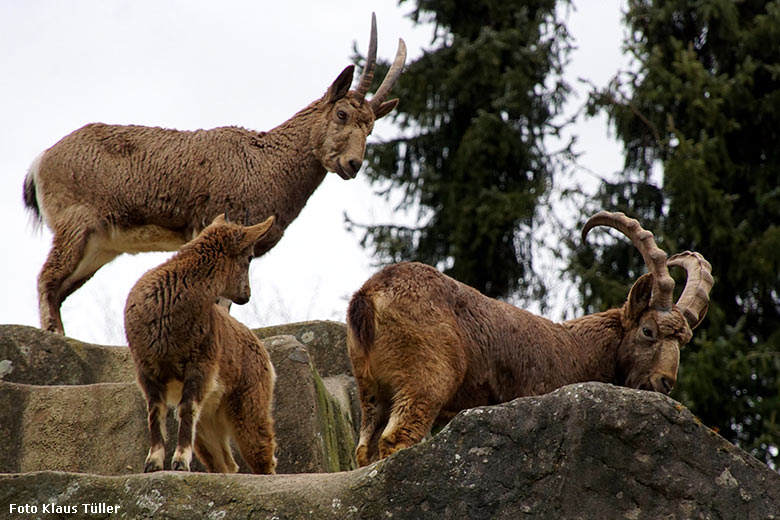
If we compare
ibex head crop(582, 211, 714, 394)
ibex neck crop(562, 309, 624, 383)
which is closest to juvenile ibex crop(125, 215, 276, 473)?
ibex neck crop(562, 309, 624, 383)

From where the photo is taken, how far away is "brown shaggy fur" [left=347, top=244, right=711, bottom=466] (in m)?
7.16

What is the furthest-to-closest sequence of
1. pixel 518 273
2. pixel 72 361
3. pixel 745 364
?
pixel 518 273 < pixel 745 364 < pixel 72 361

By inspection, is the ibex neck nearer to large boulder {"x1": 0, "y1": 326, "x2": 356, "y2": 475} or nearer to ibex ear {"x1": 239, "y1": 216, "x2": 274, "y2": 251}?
large boulder {"x1": 0, "y1": 326, "x2": 356, "y2": 475}

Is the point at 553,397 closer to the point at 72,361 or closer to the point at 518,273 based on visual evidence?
the point at 72,361

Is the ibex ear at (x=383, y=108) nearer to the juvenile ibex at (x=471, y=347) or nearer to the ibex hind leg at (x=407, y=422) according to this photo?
the juvenile ibex at (x=471, y=347)

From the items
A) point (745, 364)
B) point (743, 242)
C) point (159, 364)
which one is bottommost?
point (159, 364)

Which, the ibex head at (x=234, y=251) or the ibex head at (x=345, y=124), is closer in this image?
the ibex head at (x=234, y=251)

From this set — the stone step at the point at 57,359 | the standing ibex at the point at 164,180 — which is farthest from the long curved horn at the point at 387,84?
the stone step at the point at 57,359

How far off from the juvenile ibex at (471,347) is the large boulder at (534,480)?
1.07 metres

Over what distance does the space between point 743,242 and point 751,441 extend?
290 cm

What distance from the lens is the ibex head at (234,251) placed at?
7789 millimetres

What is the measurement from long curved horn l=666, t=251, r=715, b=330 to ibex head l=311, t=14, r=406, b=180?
9.23ft

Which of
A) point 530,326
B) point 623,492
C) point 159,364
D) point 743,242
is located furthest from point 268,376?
point 743,242

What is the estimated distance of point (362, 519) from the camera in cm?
580
